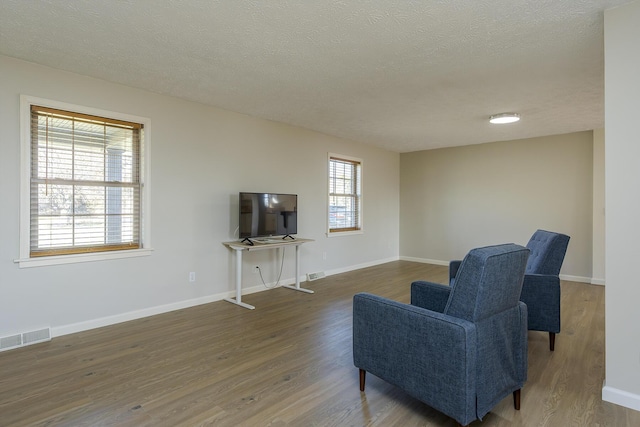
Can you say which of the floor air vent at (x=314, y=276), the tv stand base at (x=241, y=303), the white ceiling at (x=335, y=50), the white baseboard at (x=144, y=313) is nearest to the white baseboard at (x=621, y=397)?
the white ceiling at (x=335, y=50)

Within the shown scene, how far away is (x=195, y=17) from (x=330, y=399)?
2.65m

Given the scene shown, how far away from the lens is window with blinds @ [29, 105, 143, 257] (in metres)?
3.13

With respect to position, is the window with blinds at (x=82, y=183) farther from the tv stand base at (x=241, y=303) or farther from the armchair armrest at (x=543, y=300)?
the armchair armrest at (x=543, y=300)

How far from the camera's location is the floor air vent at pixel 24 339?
2.89 meters

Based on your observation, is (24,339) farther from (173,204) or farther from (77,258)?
(173,204)

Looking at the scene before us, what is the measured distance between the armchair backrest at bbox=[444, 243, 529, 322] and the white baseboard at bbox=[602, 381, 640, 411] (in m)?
1.00

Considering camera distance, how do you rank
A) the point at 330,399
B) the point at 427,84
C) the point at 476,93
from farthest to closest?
the point at 476,93 < the point at 427,84 < the point at 330,399

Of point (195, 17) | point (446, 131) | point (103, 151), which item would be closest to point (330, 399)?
point (195, 17)

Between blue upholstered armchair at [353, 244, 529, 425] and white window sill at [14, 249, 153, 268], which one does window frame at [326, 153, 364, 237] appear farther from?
blue upholstered armchair at [353, 244, 529, 425]

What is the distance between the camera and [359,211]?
6707 mm

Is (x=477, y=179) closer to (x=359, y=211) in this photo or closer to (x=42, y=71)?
(x=359, y=211)

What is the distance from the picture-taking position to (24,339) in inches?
117

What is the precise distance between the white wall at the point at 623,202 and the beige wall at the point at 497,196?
4.16 meters

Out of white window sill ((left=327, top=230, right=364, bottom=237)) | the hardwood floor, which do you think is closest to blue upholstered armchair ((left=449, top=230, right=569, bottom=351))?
the hardwood floor
